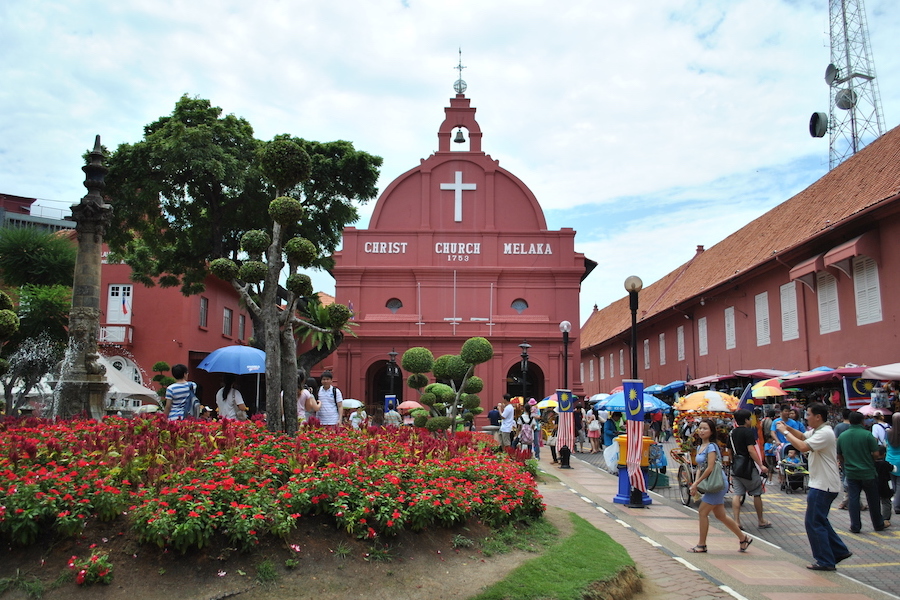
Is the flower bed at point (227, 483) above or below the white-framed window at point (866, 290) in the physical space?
below

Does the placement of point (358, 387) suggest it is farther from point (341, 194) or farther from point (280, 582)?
point (280, 582)

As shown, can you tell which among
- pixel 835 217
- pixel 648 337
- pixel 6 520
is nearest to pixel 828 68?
pixel 835 217

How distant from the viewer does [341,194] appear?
964 inches

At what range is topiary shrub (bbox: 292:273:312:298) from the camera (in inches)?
338

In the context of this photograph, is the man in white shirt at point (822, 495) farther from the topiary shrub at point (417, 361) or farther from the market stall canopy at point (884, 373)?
the topiary shrub at point (417, 361)

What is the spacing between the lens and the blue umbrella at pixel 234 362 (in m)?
11.6

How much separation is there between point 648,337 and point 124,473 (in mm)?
30721

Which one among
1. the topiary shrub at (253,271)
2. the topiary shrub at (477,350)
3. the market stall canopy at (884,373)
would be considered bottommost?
the market stall canopy at (884,373)

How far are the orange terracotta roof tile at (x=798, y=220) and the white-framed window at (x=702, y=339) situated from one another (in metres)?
1.05

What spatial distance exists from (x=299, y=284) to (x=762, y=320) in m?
17.5

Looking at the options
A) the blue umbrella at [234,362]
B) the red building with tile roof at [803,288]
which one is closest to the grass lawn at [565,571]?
the blue umbrella at [234,362]

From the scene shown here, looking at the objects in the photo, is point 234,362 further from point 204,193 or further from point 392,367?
point 392,367

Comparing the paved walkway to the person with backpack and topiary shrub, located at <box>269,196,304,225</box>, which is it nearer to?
the person with backpack

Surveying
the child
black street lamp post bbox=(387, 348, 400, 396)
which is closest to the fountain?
the child
